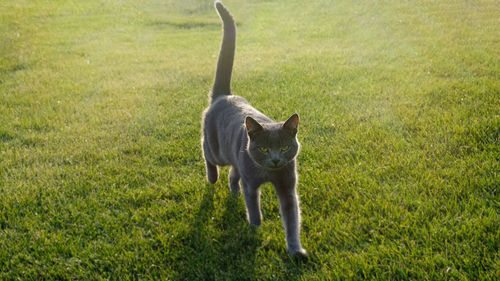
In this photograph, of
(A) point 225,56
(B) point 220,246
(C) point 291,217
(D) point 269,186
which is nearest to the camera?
(C) point 291,217

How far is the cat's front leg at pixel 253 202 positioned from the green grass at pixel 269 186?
0.29ft

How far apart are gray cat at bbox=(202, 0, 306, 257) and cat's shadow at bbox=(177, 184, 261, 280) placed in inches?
7.1

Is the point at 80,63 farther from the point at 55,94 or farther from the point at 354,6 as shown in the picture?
the point at 354,6

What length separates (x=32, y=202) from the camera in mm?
3490

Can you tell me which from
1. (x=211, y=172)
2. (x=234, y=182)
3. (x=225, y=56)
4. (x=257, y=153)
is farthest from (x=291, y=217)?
(x=225, y=56)

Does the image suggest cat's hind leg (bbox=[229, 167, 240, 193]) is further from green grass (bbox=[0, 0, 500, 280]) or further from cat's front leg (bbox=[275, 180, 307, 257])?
cat's front leg (bbox=[275, 180, 307, 257])

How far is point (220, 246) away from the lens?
2881 millimetres

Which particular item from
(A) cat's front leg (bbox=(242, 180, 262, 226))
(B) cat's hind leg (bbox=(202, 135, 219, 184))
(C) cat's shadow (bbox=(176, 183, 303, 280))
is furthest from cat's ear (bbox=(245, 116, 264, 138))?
(B) cat's hind leg (bbox=(202, 135, 219, 184))

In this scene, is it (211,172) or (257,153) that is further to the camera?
(211,172)

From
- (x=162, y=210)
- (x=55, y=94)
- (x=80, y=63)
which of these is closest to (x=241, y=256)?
(x=162, y=210)

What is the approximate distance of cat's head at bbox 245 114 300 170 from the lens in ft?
9.02

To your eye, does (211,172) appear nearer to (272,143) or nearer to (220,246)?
(220,246)

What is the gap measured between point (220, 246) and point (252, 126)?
0.93 meters

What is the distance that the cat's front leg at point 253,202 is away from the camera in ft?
9.59
